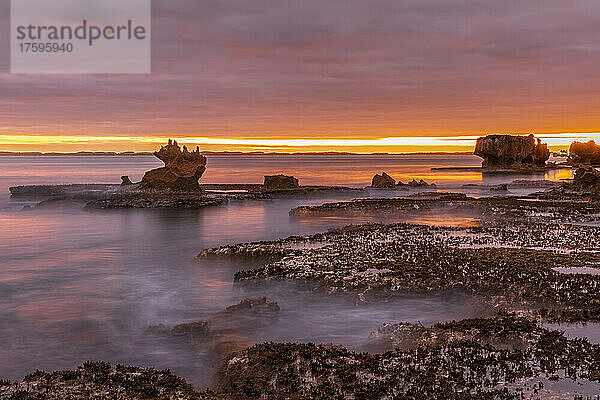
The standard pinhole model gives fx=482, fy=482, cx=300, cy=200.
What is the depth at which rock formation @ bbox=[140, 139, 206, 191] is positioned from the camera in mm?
71312

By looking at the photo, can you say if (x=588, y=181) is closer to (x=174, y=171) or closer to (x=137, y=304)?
(x=174, y=171)

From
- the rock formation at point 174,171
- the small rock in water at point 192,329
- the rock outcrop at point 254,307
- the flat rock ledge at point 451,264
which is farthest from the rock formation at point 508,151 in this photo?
the small rock in water at point 192,329

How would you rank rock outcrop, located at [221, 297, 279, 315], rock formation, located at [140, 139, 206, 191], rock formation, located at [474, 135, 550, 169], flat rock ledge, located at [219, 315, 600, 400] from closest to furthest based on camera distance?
flat rock ledge, located at [219, 315, 600, 400], rock outcrop, located at [221, 297, 279, 315], rock formation, located at [140, 139, 206, 191], rock formation, located at [474, 135, 550, 169]

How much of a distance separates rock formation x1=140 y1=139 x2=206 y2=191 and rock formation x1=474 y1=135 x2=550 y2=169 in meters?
134

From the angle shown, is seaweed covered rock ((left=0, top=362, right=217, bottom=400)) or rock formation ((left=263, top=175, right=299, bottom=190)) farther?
rock formation ((left=263, top=175, right=299, bottom=190))

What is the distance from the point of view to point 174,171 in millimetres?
71688

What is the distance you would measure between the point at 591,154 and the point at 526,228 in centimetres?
15676

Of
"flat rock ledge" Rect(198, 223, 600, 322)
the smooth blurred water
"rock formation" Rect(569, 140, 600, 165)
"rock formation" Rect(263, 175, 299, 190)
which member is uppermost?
"rock formation" Rect(569, 140, 600, 165)

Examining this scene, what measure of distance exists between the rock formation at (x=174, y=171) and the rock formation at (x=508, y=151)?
441 ft

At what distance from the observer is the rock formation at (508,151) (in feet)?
569

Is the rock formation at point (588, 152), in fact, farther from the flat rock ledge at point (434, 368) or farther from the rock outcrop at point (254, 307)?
the flat rock ledge at point (434, 368)

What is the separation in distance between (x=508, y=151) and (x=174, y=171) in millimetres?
140312

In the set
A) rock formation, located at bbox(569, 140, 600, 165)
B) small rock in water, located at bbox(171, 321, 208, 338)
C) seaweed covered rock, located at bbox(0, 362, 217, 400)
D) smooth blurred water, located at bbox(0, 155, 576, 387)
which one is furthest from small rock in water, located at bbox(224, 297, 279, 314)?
rock formation, located at bbox(569, 140, 600, 165)

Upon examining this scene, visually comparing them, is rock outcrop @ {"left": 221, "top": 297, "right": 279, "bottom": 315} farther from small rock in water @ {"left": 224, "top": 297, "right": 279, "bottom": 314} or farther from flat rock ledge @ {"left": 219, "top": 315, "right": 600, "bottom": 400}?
flat rock ledge @ {"left": 219, "top": 315, "right": 600, "bottom": 400}
